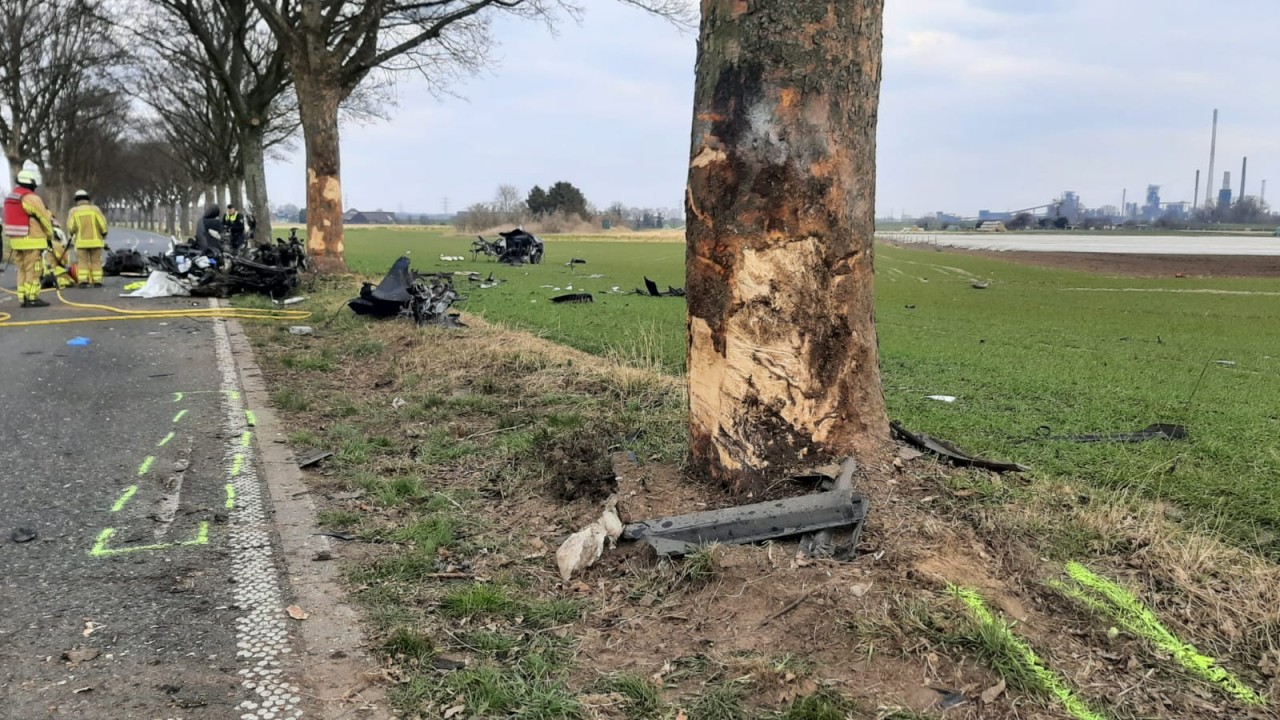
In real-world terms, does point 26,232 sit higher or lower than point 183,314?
higher

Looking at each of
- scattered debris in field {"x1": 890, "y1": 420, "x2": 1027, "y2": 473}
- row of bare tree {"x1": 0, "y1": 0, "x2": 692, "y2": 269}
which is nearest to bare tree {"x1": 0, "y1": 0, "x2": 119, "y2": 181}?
row of bare tree {"x1": 0, "y1": 0, "x2": 692, "y2": 269}

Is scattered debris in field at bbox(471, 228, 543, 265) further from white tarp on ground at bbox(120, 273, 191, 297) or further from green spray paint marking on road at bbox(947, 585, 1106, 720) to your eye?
green spray paint marking on road at bbox(947, 585, 1106, 720)

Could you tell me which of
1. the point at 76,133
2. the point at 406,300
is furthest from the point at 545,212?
the point at 406,300

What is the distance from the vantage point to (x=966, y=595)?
2812mm

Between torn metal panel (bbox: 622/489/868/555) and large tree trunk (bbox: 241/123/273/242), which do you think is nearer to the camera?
torn metal panel (bbox: 622/489/868/555)

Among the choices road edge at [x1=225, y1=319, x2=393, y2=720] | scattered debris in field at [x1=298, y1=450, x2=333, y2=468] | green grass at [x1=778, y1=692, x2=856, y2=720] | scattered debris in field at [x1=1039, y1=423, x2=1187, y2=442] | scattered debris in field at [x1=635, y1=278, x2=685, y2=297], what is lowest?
road edge at [x1=225, y1=319, x2=393, y2=720]

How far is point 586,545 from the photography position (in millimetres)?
3400

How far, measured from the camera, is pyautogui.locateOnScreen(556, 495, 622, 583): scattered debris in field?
3.36 metres

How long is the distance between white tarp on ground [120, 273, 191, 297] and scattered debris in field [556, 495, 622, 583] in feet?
42.7

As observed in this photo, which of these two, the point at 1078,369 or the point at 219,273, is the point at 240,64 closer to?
the point at 219,273

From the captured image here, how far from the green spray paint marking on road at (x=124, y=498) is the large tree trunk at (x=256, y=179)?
710 inches

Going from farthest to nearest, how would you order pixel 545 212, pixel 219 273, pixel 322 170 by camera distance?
pixel 545 212 → pixel 322 170 → pixel 219 273

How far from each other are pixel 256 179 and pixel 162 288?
27.8 feet

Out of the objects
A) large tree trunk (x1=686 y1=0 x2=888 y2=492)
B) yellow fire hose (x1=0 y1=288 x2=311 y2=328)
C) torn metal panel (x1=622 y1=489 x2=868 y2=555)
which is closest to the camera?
torn metal panel (x1=622 y1=489 x2=868 y2=555)
